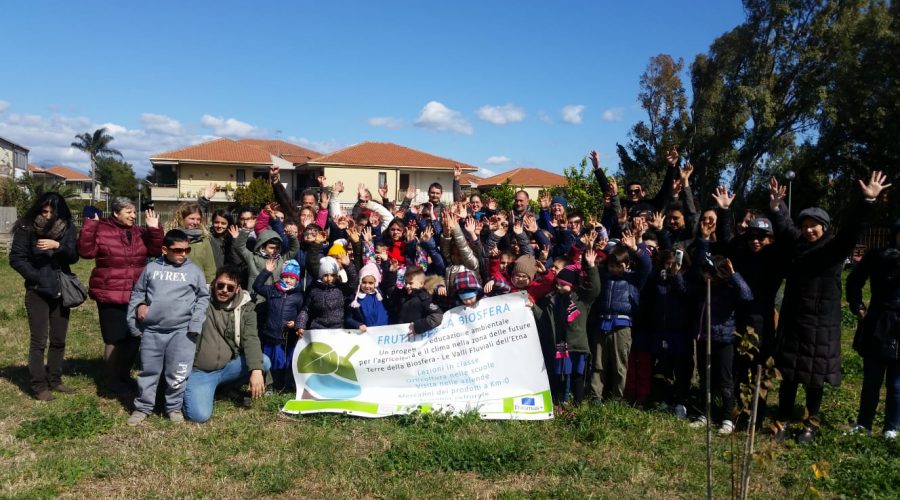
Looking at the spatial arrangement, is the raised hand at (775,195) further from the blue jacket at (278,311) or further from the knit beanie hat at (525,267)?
the blue jacket at (278,311)

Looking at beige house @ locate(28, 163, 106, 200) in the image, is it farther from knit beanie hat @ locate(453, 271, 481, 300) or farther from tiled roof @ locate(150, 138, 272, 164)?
knit beanie hat @ locate(453, 271, 481, 300)

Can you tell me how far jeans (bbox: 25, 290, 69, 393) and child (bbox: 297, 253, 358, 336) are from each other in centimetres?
260

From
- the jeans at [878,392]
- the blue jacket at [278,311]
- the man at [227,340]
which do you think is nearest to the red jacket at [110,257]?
the man at [227,340]

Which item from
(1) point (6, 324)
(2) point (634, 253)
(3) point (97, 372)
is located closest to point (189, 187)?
(1) point (6, 324)

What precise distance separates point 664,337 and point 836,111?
31.7 metres

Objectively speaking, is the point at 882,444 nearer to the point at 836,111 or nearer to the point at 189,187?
the point at 836,111

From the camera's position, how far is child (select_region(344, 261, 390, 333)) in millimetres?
6766

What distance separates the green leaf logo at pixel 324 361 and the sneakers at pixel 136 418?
59.1 inches

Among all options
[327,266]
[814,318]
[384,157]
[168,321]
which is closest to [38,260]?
[168,321]

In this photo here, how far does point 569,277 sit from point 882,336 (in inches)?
108

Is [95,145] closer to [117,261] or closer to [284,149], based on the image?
[284,149]

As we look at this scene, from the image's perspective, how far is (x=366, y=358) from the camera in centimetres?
651

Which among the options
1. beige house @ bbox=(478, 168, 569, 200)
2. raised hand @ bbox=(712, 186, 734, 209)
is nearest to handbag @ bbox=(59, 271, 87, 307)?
raised hand @ bbox=(712, 186, 734, 209)

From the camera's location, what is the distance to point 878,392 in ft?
18.8
